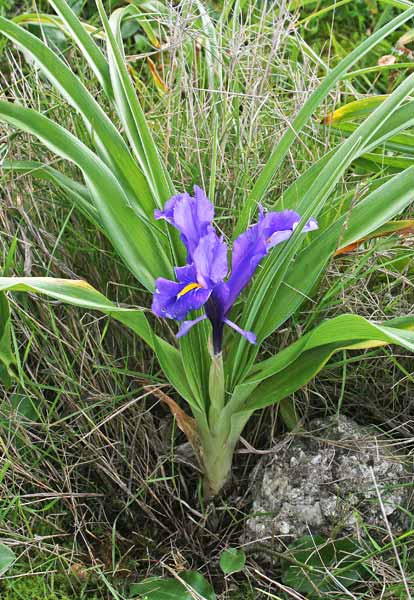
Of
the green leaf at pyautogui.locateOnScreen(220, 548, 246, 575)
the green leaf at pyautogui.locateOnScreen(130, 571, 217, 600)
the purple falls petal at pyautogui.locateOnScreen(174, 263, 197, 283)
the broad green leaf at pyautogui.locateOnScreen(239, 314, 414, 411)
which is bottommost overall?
the green leaf at pyautogui.locateOnScreen(130, 571, 217, 600)

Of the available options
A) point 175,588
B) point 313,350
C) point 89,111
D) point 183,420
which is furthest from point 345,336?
point 89,111

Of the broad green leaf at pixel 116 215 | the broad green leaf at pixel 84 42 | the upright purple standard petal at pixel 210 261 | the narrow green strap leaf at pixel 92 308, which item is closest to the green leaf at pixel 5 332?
the narrow green strap leaf at pixel 92 308

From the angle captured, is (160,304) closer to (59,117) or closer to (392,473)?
(392,473)

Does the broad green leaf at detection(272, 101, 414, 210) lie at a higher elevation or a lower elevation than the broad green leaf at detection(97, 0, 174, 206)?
lower

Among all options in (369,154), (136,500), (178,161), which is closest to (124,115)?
(178,161)

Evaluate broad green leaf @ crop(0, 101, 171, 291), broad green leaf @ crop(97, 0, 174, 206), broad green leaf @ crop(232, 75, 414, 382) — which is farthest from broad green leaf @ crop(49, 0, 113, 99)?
broad green leaf @ crop(232, 75, 414, 382)

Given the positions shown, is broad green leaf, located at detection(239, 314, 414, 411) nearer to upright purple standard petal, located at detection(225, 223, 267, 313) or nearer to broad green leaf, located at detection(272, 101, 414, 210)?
upright purple standard petal, located at detection(225, 223, 267, 313)

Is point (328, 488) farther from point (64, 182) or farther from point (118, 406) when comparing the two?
point (64, 182)
